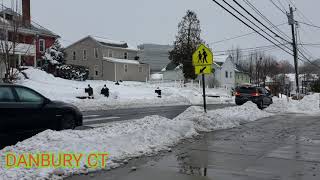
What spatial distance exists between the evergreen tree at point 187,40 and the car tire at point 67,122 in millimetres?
46626

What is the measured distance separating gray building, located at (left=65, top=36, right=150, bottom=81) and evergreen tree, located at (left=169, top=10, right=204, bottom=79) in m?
A: 6.48

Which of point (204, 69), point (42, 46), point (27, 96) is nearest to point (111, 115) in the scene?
point (204, 69)

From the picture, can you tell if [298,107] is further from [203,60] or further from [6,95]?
[6,95]

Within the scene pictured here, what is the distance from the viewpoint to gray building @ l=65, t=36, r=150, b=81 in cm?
5750

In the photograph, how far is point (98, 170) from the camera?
746cm

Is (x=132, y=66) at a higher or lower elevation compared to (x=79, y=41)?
lower

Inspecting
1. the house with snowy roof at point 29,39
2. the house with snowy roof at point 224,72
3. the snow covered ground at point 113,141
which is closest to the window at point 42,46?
the house with snowy roof at point 29,39

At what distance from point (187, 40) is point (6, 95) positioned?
5011cm

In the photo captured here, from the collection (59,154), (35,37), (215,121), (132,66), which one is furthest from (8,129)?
(132,66)

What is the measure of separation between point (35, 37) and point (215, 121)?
34.5 m

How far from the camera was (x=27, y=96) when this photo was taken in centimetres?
1002

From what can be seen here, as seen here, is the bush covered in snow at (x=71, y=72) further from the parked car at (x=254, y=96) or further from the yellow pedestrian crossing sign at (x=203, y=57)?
the yellow pedestrian crossing sign at (x=203, y=57)

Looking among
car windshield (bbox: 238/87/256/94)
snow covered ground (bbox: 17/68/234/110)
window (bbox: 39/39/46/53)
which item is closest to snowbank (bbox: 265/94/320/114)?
car windshield (bbox: 238/87/256/94)

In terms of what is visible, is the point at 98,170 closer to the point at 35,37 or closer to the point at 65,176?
the point at 65,176
